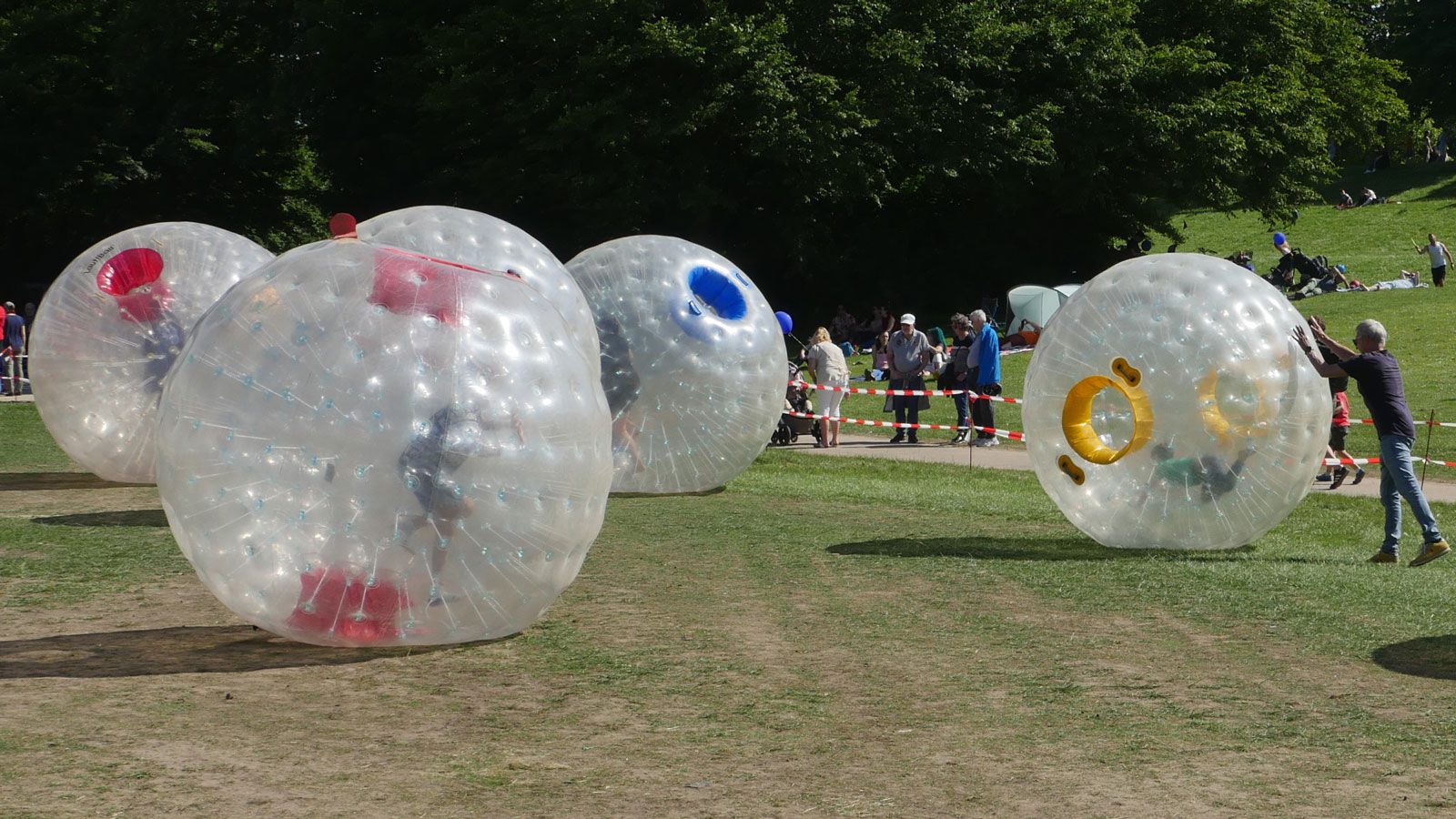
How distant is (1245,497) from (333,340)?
6.64 m

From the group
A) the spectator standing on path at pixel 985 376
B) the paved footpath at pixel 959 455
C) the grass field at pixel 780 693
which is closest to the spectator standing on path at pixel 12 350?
the paved footpath at pixel 959 455

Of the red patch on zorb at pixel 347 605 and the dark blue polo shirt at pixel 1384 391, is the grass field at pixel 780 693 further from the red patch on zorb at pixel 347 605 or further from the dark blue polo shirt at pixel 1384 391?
the dark blue polo shirt at pixel 1384 391

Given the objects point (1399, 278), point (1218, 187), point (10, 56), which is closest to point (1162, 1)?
point (1218, 187)

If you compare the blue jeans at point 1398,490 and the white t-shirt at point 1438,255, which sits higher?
the white t-shirt at point 1438,255

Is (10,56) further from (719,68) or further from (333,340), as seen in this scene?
(333,340)

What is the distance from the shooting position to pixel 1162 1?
149 feet

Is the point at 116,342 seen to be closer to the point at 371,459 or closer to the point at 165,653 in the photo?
the point at 165,653

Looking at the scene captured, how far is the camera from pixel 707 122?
36.1 metres

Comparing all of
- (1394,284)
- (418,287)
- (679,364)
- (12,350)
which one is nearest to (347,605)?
(418,287)

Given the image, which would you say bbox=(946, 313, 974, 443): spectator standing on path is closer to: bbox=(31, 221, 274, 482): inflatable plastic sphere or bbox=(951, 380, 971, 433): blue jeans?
bbox=(951, 380, 971, 433): blue jeans

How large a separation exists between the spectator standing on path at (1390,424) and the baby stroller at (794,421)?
10.9 m

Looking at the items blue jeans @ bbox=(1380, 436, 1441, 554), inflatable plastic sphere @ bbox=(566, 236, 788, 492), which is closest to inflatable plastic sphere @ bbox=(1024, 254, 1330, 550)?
blue jeans @ bbox=(1380, 436, 1441, 554)

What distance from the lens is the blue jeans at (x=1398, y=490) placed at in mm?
11305

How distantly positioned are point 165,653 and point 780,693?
312cm
